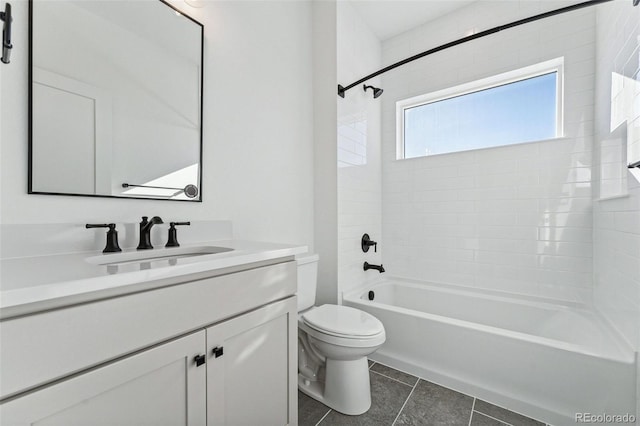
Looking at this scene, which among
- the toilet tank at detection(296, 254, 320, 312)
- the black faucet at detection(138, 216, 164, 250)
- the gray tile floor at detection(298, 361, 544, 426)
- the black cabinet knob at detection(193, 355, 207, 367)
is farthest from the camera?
the toilet tank at detection(296, 254, 320, 312)

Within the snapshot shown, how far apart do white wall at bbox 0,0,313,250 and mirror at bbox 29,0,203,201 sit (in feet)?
0.14

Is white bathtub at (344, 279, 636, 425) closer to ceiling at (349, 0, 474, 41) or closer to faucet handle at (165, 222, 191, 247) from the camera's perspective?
faucet handle at (165, 222, 191, 247)

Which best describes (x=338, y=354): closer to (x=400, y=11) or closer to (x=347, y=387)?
(x=347, y=387)

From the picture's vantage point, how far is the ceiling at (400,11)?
91.7 inches

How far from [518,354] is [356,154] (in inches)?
68.7

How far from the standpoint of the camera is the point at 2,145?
0.90 meters

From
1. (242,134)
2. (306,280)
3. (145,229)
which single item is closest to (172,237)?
(145,229)

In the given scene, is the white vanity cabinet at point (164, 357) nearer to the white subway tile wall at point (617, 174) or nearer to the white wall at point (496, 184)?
the white subway tile wall at point (617, 174)

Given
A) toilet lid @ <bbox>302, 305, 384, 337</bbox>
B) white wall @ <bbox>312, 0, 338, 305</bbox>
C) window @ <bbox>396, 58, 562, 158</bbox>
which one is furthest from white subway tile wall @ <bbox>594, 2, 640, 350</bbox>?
white wall @ <bbox>312, 0, 338, 305</bbox>

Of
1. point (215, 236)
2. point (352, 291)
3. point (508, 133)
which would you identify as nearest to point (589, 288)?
point (508, 133)

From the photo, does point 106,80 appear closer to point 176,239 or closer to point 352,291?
point 176,239

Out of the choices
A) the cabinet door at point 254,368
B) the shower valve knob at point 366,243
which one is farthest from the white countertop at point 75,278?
the shower valve knob at point 366,243

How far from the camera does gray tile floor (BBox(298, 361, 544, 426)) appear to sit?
56.7 inches

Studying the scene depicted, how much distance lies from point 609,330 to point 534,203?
911 mm
